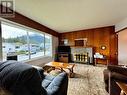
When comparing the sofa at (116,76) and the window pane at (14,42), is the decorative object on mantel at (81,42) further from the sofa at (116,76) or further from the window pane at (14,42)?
the sofa at (116,76)

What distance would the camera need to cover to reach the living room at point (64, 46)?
1.78 metres

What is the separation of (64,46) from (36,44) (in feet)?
9.23

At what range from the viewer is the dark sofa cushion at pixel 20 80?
3.46ft

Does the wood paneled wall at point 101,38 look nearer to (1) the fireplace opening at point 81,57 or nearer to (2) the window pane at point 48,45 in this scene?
(1) the fireplace opening at point 81,57

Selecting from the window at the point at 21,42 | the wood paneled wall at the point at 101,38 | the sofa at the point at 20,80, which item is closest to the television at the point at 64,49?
the wood paneled wall at the point at 101,38

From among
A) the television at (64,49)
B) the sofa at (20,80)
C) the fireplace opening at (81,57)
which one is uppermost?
the television at (64,49)

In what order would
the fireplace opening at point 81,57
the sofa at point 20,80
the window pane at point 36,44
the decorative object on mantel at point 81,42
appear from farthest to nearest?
the decorative object on mantel at point 81,42 → the fireplace opening at point 81,57 → the window pane at point 36,44 → the sofa at point 20,80

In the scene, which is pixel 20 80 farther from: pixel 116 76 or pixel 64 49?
pixel 64 49

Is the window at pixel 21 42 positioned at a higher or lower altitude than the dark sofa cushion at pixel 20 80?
higher

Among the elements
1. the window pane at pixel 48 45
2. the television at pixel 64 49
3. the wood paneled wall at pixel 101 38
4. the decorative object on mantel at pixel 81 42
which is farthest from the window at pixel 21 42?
the wood paneled wall at pixel 101 38

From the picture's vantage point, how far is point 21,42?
429cm

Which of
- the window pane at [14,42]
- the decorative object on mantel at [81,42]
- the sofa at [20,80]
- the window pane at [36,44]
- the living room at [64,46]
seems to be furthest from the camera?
the decorative object on mantel at [81,42]

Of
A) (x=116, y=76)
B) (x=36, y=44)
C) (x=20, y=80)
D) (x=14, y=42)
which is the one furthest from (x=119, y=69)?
(x=36, y=44)

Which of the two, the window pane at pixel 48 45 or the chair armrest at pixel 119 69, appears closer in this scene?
the chair armrest at pixel 119 69
